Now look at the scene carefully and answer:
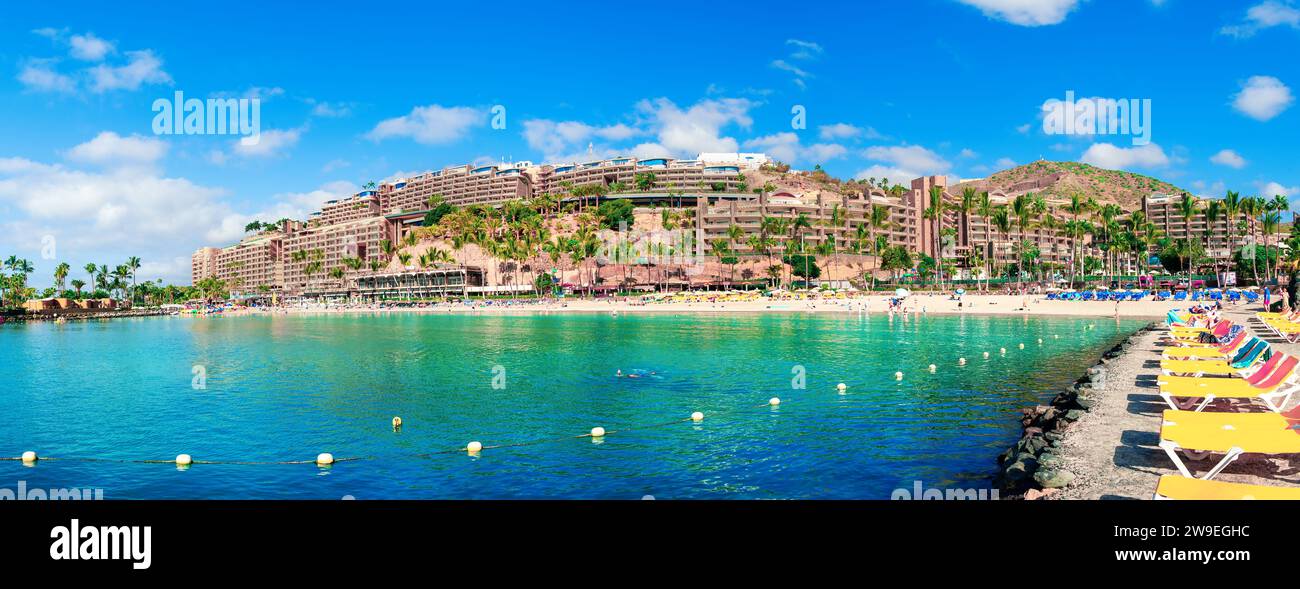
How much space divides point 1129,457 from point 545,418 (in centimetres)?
1297

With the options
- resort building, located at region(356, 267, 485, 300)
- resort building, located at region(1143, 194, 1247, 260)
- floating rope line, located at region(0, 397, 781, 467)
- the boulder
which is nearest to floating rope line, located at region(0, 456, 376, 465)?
floating rope line, located at region(0, 397, 781, 467)

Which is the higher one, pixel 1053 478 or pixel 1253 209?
pixel 1253 209

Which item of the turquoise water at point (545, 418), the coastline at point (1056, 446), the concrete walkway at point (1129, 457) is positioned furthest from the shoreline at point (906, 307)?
the concrete walkway at point (1129, 457)

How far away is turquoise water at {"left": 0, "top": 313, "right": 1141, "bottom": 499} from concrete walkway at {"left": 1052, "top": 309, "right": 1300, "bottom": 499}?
171 centimetres

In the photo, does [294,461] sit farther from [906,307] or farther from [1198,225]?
[1198,225]

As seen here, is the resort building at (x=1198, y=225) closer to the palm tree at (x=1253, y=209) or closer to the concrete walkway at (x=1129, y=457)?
the palm tree at (x=1253, y=209)

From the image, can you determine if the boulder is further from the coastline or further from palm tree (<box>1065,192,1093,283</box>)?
palm tree (<box>1065,192,1093,283</box>)

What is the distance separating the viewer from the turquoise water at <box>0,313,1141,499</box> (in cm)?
1343

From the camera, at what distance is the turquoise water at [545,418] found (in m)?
13.4

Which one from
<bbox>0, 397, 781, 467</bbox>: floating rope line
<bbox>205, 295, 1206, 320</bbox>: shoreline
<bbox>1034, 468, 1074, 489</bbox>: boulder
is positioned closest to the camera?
<bbox>1034, 468, 1074, 489</bbox>: boulder

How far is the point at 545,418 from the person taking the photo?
766 inches

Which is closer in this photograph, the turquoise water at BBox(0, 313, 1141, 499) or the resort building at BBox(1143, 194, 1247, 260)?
the turquoise water at BBox(0, 313, 1141, 499)

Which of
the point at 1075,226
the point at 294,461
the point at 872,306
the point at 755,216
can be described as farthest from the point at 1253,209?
the point at 294,461

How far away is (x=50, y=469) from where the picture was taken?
15156 millimetres
